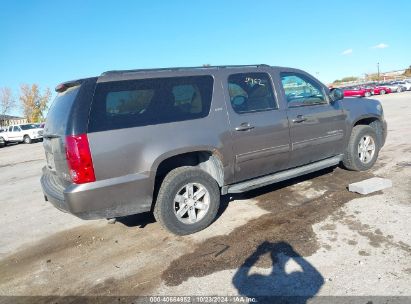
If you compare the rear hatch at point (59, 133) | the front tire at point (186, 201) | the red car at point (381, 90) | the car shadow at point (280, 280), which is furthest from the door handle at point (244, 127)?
the red car at point (381, 90)

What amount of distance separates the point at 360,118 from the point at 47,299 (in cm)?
533

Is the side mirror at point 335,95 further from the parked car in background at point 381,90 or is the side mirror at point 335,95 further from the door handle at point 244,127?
the parked car in background at point 381,90

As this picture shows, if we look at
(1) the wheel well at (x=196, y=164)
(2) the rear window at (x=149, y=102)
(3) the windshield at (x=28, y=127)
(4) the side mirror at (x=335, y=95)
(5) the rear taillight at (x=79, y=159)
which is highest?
(3) the windshield at (x=28, y=127)

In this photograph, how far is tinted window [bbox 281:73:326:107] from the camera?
5039 mm

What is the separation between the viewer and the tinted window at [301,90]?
504 centimetres

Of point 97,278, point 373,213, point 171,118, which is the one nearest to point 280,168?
point 373,213

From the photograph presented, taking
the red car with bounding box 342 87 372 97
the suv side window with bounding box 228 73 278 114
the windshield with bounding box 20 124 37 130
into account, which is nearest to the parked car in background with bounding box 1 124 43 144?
the windshield with bounding box 20 124 37 130

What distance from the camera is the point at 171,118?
13.2 ft

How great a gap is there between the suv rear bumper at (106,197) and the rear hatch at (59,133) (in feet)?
0.59

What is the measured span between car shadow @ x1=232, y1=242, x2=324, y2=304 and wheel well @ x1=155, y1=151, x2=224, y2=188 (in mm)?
1292

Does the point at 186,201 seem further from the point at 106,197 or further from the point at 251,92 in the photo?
the point at 251,92

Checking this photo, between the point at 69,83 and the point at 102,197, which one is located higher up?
the point at 69,83

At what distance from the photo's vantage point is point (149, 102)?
3932 millimetres

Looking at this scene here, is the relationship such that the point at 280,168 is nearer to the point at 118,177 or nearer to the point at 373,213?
the point at 373,213
